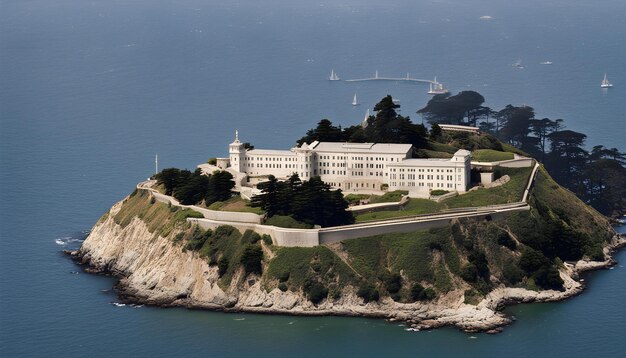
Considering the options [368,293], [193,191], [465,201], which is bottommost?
[368,293]

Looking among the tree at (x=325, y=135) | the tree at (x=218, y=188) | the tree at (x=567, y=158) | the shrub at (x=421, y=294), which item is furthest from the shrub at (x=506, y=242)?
the tree at (x=567, y=158)

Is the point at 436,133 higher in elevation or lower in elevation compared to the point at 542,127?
lower

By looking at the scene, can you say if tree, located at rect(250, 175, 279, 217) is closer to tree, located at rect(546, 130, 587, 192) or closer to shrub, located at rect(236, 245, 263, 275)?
shrub, located at rect(236, 245, 263, 275)

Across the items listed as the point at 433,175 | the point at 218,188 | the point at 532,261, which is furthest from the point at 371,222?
the point at 218,188

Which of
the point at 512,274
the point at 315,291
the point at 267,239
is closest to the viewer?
the point at 315,291

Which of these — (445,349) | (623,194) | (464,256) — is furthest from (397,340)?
(623,194)

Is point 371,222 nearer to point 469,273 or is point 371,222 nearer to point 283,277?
point 283,277

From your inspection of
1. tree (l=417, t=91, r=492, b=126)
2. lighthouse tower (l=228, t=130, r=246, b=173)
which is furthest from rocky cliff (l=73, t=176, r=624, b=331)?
tree (l=417, t=91, r=492, b=126)
